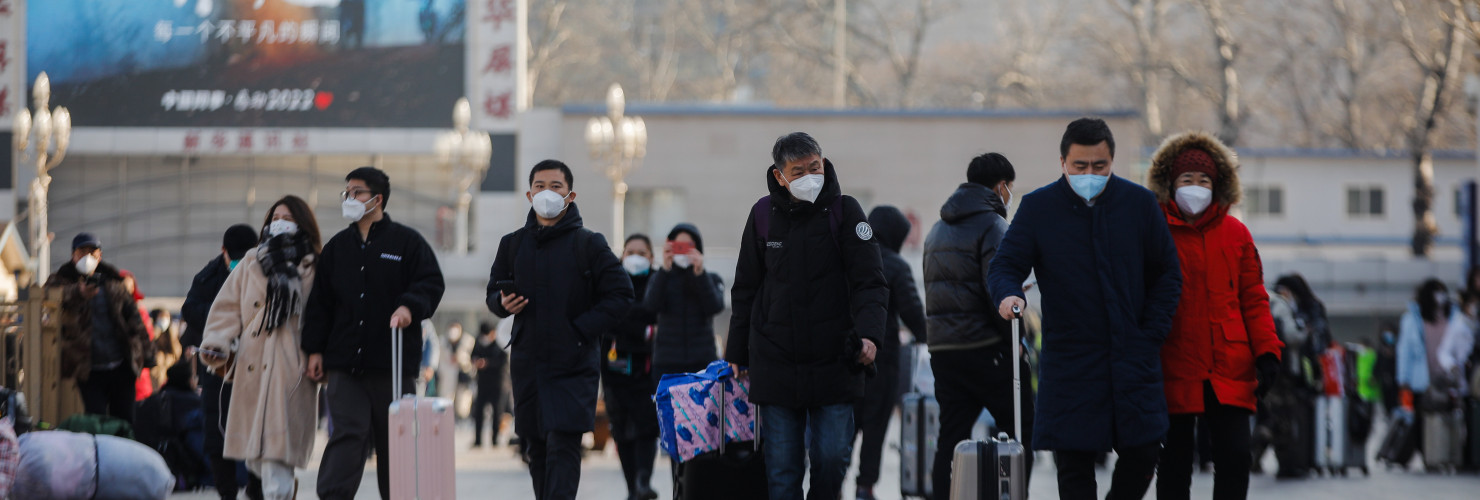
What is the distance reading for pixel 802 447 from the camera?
21.8 feet

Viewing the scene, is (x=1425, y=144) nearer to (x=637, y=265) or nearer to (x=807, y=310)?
(x=637, y=265)

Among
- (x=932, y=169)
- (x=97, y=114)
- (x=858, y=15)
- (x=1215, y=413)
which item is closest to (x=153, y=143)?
(x=97, y=114)

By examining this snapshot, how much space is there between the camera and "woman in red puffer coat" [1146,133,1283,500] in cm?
609

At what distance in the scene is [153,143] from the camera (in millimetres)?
33844

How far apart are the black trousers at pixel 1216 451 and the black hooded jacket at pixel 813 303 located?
1.30m

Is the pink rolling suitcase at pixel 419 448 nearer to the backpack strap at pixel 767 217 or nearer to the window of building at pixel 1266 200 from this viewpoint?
the backpack strap at pixel 767 217

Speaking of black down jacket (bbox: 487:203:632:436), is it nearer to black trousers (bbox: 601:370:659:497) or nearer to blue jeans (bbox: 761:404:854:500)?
blue jeans (bbox: 761:404:854:500)

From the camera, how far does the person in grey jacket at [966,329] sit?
23.2 feet

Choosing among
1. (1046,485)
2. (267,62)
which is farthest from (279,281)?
(267,62)

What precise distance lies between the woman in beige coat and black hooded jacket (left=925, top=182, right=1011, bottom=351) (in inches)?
119

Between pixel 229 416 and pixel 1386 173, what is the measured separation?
3768 cm

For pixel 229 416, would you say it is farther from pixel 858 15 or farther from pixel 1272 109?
pixel 858 15

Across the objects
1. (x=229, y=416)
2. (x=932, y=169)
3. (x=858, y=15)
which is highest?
(x=858, y=15)

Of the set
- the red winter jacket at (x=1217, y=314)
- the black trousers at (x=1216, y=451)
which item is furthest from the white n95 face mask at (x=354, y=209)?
the black trousers at (x=1216, y=451)
